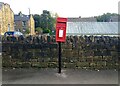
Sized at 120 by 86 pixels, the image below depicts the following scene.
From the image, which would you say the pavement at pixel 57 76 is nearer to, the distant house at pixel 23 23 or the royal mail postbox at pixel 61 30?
the royal mail postbox at pixel 61 30

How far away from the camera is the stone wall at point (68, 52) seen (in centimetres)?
840

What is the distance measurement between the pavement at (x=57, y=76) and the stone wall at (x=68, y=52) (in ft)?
1.41

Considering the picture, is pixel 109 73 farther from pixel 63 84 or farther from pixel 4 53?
pixel 4 53

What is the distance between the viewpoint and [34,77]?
6.95 m

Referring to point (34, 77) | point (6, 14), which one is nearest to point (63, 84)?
point (34, 77)

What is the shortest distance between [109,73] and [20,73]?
3.14 metres

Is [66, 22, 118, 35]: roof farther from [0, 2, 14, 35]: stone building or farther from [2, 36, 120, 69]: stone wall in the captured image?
[2, 36, 120, 69]: stone wall

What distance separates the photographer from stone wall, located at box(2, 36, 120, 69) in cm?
840

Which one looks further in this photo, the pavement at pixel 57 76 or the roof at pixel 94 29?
the roof at pixel 94 29

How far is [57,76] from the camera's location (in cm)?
711

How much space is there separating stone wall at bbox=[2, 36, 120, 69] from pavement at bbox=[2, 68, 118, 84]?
43 cm

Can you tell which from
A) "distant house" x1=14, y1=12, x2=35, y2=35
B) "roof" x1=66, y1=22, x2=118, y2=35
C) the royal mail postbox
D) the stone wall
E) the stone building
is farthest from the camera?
"distant house" x1=14, y1=12, x2=35, y2=35

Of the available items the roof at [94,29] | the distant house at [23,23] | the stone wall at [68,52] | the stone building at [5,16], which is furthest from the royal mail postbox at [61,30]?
the distant house at [23,23]

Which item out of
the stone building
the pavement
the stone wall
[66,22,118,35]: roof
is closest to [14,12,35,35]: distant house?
the stone building
